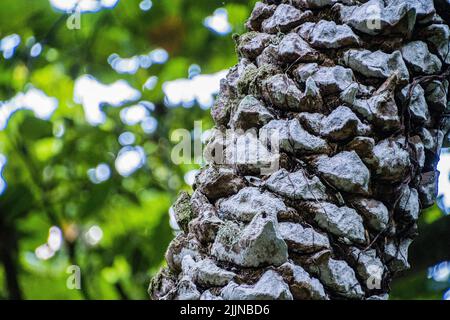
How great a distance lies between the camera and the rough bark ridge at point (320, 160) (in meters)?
0.63

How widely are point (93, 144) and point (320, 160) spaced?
5.06 feet

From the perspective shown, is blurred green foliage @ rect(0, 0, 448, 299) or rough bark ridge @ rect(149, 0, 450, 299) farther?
blurred green foliage @ rect(0, 0, 448, 299)

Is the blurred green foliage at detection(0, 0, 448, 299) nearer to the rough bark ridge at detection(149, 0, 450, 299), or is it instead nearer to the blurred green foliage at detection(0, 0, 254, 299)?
the blurred green foliage at detection(0, 0, 254, 299)

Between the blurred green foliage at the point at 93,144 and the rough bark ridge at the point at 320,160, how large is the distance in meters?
0.95

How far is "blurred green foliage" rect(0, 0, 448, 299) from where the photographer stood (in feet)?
6.08

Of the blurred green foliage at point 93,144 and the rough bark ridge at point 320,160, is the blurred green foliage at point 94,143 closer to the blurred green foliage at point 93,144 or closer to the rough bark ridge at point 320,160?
the blurred green foliage at point 93,144

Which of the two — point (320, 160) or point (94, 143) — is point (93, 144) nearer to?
Result: point (94, 143)

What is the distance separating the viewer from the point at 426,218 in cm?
188

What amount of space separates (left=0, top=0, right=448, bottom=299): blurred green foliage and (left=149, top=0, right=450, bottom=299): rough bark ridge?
37.2 inches

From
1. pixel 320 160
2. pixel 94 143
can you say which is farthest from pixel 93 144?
pixel 320 160

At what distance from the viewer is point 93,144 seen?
2109 millimetres

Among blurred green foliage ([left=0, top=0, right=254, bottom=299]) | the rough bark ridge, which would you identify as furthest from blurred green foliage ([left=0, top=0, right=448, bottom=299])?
the rough bark ridge
